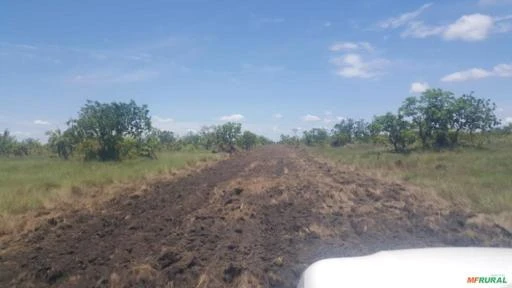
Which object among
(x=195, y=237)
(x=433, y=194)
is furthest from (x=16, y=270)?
(x=433, y=194)

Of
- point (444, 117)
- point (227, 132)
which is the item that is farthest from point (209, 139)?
point (444, 117)

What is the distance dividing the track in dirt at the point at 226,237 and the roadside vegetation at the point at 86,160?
12.5 ft

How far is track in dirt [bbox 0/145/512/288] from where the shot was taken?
23.5 ft

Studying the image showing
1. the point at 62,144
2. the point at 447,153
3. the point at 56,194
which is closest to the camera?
the point at 56,194

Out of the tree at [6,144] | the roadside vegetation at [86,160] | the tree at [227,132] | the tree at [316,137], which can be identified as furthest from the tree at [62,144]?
the tree at [316,137]

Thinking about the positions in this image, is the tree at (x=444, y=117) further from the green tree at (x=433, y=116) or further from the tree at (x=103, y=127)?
the tree at (x=103, y=127)

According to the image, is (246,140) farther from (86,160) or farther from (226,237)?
(226,237)

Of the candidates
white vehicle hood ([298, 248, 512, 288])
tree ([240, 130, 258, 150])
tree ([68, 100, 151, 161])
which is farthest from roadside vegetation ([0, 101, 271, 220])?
tree ([240, 130, 258, 150])

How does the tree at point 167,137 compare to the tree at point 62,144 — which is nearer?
the tree at point 62,144

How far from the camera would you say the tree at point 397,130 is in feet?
169

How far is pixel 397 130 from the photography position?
5291 cm

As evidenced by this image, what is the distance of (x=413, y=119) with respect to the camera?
5094 centimetres

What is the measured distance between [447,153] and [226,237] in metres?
→ 31.9

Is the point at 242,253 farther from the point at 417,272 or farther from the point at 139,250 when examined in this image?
the point at 417,272
